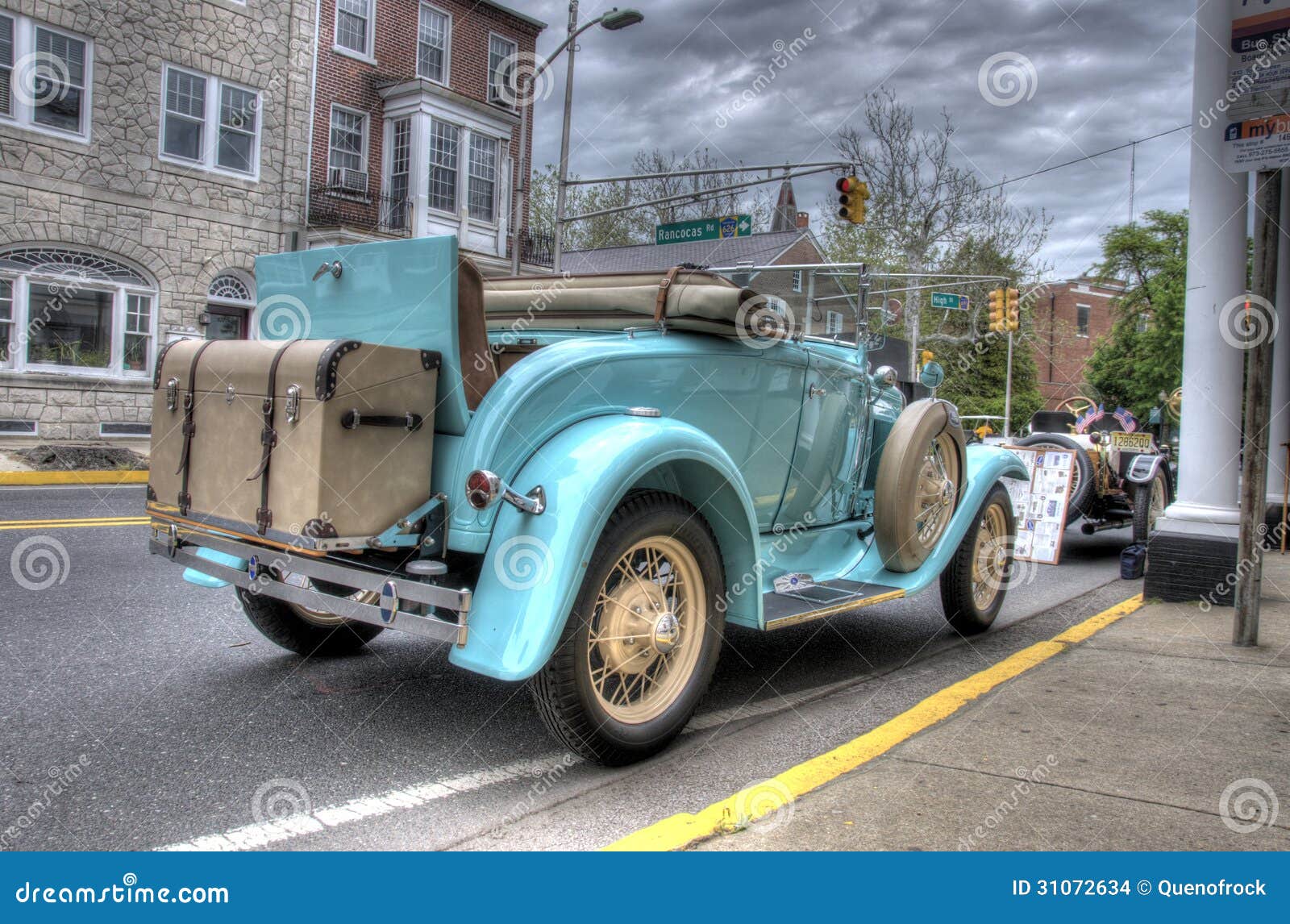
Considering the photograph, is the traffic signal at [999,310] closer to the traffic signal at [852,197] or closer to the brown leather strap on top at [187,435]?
the traffic signal at [852,197]

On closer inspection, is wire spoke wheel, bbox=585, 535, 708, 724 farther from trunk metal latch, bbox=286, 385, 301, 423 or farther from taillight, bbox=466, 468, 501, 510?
trunk metal latch, bbox=286, 385, 301, 423

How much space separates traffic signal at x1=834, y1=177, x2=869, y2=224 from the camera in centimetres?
1491

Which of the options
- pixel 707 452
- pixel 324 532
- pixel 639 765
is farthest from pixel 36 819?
pixel 707 452

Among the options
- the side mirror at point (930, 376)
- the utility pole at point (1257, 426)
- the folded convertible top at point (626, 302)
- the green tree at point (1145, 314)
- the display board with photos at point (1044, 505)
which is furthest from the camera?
the green tree at point (1145, 314)

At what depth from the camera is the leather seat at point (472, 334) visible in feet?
10.5

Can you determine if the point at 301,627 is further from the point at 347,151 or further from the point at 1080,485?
the point at 347,151

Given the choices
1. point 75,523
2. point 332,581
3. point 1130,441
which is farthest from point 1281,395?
point 75,523

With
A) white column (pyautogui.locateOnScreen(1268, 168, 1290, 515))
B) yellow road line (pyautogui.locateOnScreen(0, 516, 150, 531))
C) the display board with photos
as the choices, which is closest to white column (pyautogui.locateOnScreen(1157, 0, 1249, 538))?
the display board with photos

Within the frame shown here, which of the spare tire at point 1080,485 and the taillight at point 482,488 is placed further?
the spare tire at point 1080,485

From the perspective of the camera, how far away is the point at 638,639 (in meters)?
3.26

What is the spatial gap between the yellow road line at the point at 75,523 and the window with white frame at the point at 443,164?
45.8 ft

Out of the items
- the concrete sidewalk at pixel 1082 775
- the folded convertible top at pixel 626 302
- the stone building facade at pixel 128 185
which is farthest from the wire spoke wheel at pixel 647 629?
the stone building facade at pixel 128 185

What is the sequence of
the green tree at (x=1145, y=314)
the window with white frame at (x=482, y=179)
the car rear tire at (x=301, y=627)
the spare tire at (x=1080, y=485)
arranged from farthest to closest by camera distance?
the green tree at (x=1145, y=314) < the window with white frame at (x=482, y=179) < the spare tire at (x=1080, y=485) < the car rear tire at (x=301, y=627)

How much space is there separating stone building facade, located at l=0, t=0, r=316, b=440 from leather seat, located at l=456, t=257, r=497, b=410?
14.7 m
